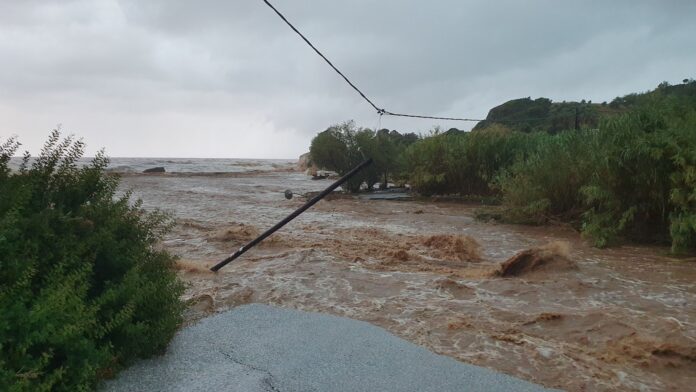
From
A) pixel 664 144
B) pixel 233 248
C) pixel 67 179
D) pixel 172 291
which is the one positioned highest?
pixel 664 144

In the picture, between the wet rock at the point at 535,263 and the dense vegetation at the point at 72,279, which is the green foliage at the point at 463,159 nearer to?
the wet rock at the point at 535,263

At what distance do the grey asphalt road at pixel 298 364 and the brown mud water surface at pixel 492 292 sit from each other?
0.31 m

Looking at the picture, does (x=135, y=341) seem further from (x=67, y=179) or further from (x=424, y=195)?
(x=424, y=195)

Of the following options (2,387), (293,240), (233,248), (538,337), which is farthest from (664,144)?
(2,387)

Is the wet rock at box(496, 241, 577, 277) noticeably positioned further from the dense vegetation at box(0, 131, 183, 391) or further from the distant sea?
the distant sea

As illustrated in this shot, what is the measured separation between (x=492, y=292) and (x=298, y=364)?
3.03 m

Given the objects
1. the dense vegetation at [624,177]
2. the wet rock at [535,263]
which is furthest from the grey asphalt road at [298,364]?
the dense vegetation at [624,177]

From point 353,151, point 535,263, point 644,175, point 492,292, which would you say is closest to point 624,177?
point 644,175

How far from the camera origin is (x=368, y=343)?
406 centimetres

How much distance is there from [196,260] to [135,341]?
4.29 meters

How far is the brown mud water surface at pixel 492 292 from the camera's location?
3.92 metres

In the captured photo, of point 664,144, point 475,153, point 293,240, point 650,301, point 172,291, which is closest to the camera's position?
point 172,291

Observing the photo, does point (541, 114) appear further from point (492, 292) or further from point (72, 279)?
point (72, 279)

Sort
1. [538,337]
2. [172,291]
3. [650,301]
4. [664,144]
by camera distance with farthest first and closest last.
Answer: [664,144] → [650,301] → [538,337] → [172,291]
